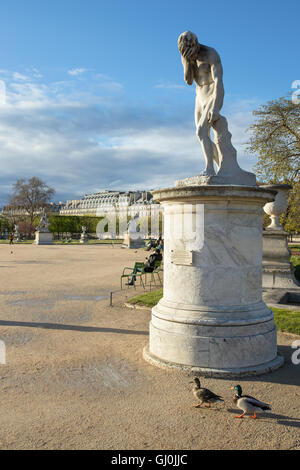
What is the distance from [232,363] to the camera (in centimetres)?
442

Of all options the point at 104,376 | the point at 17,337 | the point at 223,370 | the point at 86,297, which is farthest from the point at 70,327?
the point at 223,370

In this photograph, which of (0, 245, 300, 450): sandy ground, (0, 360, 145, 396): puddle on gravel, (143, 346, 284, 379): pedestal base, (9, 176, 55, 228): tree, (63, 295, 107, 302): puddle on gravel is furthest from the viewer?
(9, 176, 55, 228): tree

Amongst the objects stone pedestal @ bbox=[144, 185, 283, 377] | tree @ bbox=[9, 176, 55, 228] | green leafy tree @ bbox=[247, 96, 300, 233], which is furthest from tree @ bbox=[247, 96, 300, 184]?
tree @ bbox=[9, 176, 55, 228]

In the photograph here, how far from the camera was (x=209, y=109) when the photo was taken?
5.07 m

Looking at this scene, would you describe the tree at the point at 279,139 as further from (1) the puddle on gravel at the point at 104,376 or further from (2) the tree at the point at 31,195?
(2) the tree at the point at 31,195

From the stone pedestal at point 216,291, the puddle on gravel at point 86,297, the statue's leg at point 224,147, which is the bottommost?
the puddle on gravel at point 86,297

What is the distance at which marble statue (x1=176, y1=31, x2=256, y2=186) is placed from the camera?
16.3 feet

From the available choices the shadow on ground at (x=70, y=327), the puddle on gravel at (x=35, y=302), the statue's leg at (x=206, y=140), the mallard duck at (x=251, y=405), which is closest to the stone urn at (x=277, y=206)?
the statue's leg at (x=206, y=140)

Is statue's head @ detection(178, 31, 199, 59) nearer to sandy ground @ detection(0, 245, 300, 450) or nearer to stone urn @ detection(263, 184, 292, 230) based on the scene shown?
sandy ground @ detection(0, 245, 300, 450)

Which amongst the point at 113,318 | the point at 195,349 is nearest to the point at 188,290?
the point at 195,349

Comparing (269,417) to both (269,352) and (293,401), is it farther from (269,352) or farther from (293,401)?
(269,352)

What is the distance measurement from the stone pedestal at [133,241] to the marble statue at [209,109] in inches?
1126

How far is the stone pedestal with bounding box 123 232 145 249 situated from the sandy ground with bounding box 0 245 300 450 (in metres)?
27.2

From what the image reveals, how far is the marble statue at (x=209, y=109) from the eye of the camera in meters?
4.96
